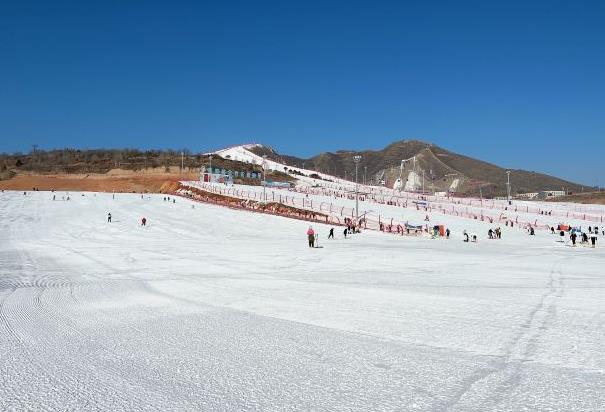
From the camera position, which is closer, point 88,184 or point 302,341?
point 302,341

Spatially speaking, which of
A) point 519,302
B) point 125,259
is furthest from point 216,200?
point 519,302

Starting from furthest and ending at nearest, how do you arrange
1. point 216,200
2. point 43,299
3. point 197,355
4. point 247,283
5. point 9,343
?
point 216,200 → point 247,283 → point 43,299 → point 9,343 → point 197,355

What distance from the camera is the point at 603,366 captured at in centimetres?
473

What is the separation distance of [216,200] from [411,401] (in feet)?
204

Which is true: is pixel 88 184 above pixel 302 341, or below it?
above

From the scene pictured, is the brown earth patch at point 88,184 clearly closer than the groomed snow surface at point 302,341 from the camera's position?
No

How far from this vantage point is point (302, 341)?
5953mm

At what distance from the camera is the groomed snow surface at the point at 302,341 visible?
4.07m

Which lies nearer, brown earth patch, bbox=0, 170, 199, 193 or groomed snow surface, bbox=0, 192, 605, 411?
groomed snow surface, bbox=0, 192, 605, 411

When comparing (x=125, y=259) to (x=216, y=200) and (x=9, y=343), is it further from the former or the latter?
(x=216, y=200)

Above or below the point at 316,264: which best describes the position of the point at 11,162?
above

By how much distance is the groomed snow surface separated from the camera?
4066mm

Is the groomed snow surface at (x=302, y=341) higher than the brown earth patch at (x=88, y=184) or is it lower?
lower

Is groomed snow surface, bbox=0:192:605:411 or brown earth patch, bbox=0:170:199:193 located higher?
brown earth patch, bbox=0:170:199:193
